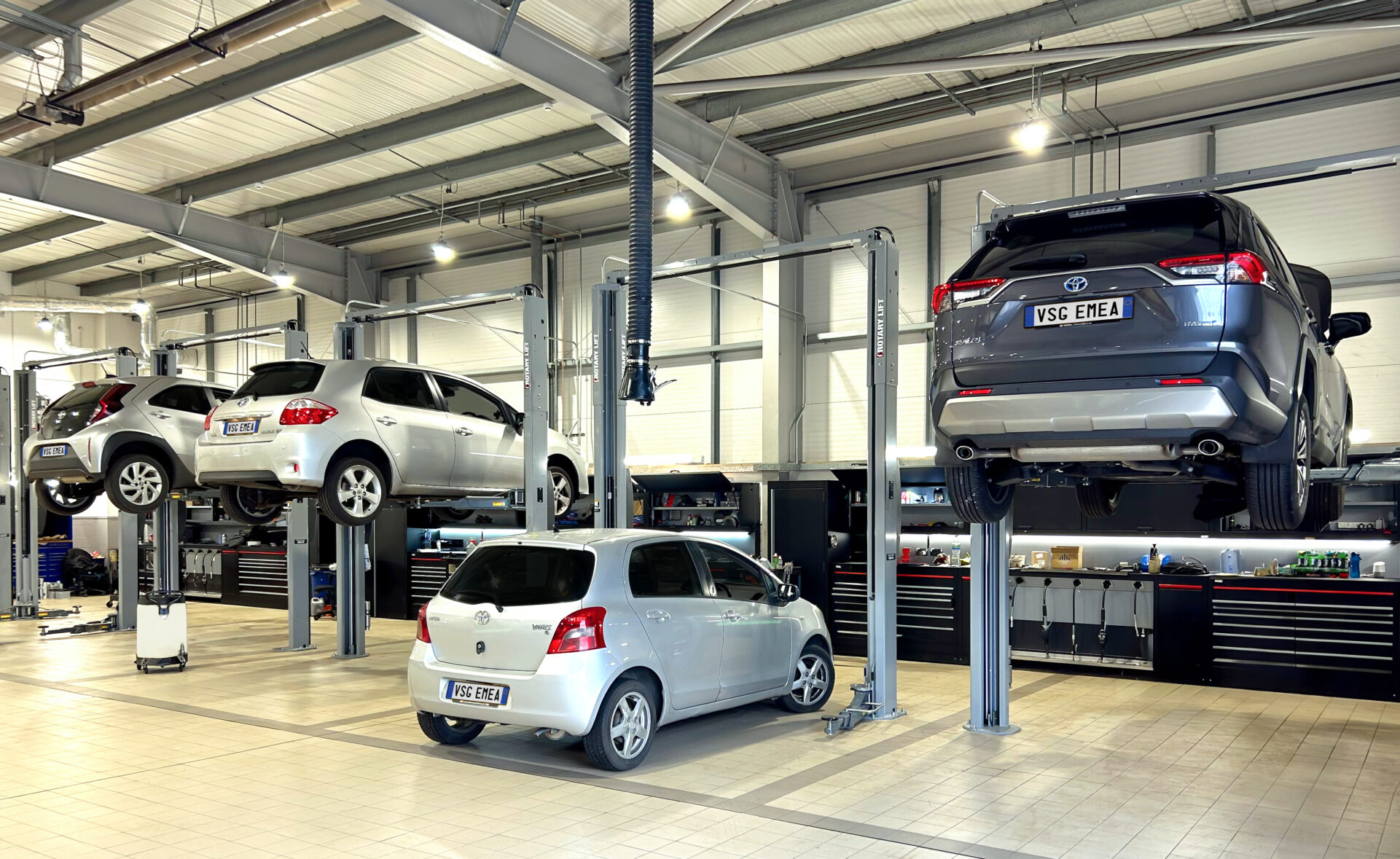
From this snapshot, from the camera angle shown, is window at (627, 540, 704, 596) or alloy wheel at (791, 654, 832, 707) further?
alloy wheel at (791, 654, 832, 707)

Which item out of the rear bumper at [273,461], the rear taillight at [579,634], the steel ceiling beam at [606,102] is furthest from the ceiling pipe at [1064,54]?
the rear taillight at [579,634]

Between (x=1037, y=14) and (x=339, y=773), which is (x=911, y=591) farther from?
(x=339, y=773)

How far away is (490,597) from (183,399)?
617cm

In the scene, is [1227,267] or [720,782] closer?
[1227,267]

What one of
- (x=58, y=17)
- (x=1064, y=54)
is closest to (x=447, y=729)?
(x=1064, y=54)

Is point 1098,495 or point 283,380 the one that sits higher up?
point 283,380

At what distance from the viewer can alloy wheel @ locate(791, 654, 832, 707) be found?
721 centimetres

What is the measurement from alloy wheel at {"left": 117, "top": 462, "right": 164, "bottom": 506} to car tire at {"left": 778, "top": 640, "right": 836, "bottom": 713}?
6.49m

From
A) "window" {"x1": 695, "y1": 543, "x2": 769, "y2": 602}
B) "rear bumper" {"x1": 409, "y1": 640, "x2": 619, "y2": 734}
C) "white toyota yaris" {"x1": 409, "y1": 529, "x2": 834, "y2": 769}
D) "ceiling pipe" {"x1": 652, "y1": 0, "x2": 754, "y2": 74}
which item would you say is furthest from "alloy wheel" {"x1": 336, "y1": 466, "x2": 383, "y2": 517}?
"ceiling pipe" {"x1": 652, "y1": 0, "x2": 754, "y2": 74}

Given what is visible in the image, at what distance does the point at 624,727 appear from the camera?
564cm

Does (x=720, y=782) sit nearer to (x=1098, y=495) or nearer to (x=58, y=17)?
(x=1098, y=495)

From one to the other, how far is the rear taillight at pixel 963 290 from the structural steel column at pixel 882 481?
2.45 metres

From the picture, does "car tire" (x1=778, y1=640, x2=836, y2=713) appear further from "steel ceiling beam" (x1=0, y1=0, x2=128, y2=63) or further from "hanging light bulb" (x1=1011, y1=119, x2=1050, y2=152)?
"steel ceiling beam" (x1=0, y1=0, x2=128, y2=63)

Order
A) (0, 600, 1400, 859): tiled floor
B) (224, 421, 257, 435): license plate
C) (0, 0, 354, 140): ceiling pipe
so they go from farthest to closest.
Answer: (224, 421, 257, 435): license plate
(0, 0, 354, 140): ceiling pipe
(0, 600, 1400, 859): tiled floor
